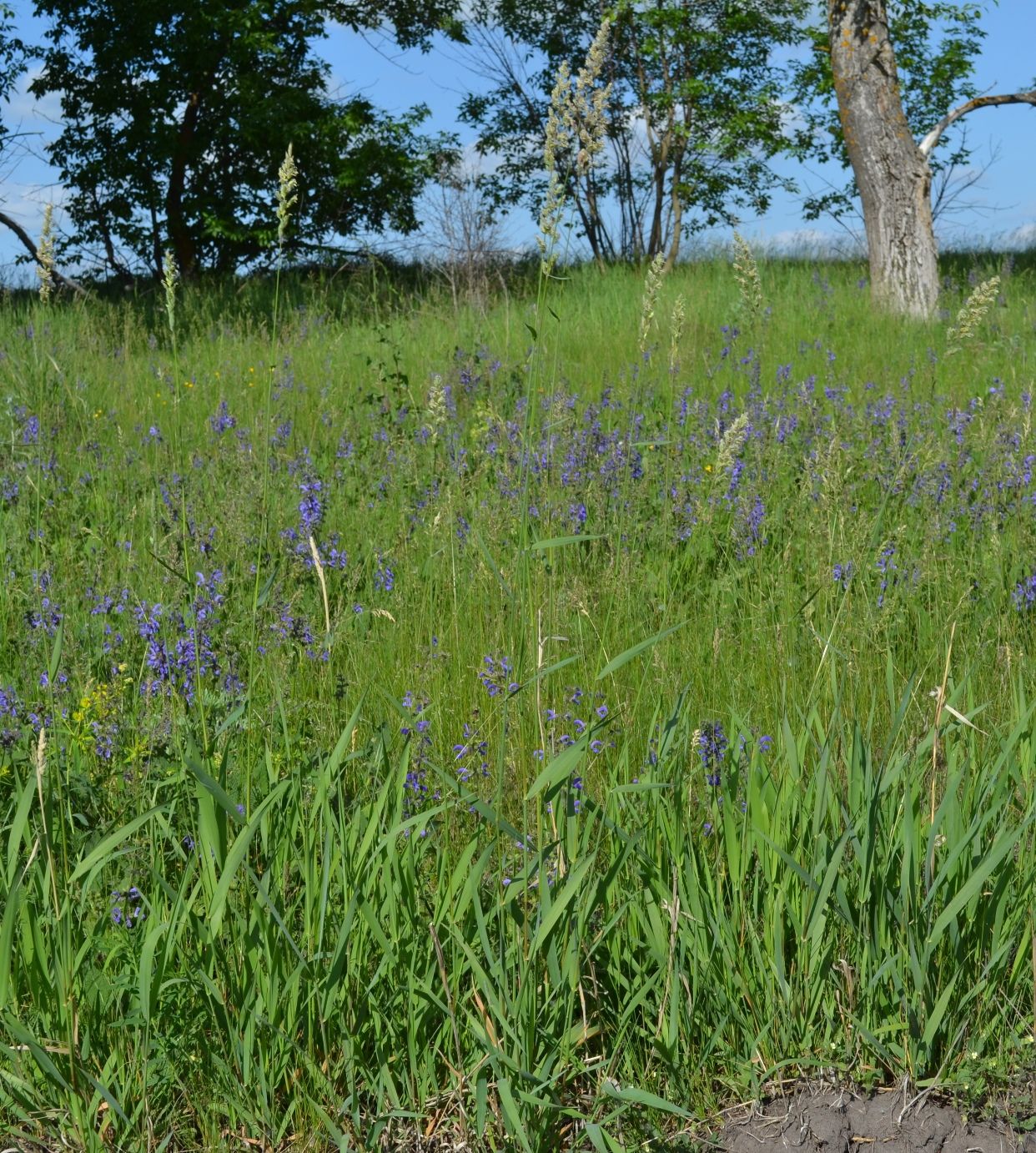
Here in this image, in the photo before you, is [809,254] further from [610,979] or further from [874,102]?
[610,979]

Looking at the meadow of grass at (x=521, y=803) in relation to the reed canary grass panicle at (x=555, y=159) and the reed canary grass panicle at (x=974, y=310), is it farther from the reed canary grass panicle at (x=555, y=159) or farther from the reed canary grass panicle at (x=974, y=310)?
the reed canary grass panicle at (x=974, y=310)

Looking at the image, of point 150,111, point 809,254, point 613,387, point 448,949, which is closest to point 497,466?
point 613,387

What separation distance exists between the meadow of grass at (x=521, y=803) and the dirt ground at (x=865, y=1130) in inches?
1.8

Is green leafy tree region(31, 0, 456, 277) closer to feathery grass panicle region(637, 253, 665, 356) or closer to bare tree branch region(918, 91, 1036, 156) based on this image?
bare tree branch region(918, 91, 1036, 156)

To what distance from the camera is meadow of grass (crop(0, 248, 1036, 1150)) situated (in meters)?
1.85

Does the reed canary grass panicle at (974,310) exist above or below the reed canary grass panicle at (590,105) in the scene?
below

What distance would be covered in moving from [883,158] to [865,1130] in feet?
31.1

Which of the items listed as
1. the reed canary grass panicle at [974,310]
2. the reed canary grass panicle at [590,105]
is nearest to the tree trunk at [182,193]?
the reed canary grass panicle at [974,310]

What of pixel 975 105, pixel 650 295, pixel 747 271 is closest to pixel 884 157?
pixel 975 105

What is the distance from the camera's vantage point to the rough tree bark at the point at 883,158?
959 cm

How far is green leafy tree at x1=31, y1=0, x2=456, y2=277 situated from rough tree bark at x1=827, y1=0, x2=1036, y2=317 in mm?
7868

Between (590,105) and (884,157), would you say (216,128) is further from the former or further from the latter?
(590,105)

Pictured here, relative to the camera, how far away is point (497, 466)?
466 cm

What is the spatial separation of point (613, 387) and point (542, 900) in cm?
477
